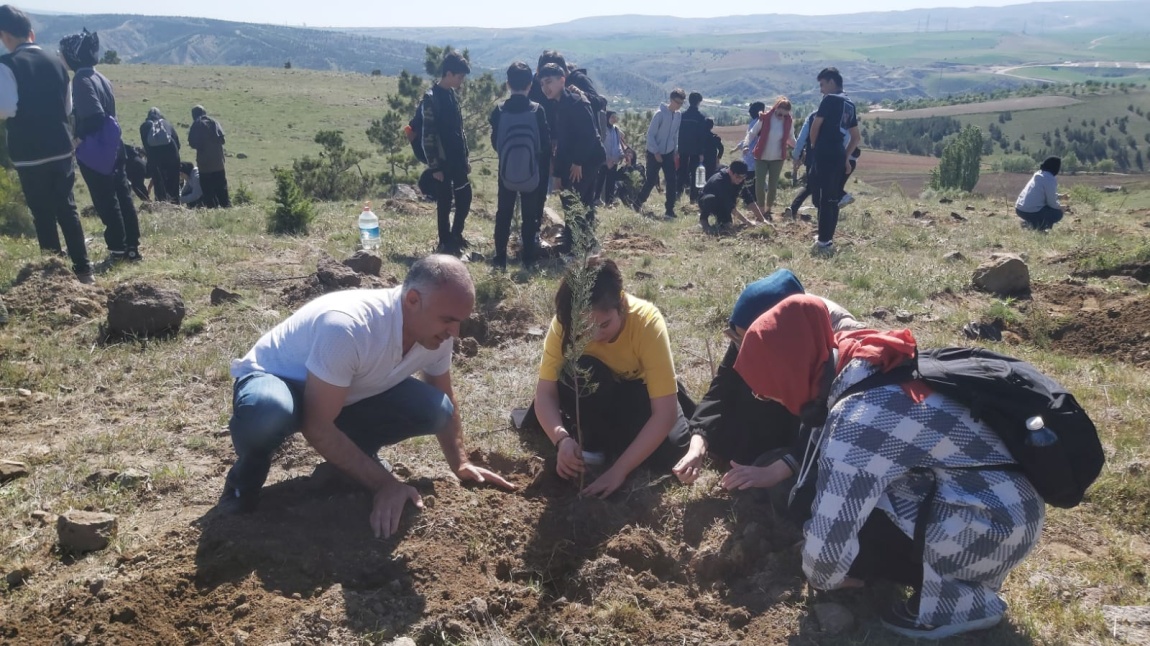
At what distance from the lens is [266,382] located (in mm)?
2762

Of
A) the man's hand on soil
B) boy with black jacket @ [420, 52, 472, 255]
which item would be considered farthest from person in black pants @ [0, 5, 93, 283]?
the man's hand on soil

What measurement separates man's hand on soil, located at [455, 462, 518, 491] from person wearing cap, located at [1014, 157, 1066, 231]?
31.0ft

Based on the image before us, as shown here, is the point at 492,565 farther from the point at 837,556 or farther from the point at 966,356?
the point at 966,356

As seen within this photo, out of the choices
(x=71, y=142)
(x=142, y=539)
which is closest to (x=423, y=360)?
(x=142, y=539)

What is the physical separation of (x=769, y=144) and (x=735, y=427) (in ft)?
23.4

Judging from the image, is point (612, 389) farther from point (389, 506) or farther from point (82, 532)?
point (82, 532)

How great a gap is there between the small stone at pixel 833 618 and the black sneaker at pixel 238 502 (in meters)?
2.08

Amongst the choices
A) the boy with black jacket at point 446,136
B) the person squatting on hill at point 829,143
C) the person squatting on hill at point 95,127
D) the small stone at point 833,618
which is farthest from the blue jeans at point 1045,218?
the person squatting on hill at point 95,127

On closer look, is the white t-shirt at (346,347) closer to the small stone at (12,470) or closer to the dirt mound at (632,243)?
the small stone at (12,470)

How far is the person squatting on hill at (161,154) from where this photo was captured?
10406 millimetres

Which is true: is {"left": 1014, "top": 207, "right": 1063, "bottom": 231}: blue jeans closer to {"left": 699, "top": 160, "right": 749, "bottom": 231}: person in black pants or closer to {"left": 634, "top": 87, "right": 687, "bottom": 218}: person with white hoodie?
{"left": 699, "top": 160, "right": 749, "bottom": 231}: person in black pants

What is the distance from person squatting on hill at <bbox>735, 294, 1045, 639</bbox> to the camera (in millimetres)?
2244

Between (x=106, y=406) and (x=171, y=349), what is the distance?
720 mm

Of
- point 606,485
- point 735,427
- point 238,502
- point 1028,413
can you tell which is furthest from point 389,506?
point 1028,413
